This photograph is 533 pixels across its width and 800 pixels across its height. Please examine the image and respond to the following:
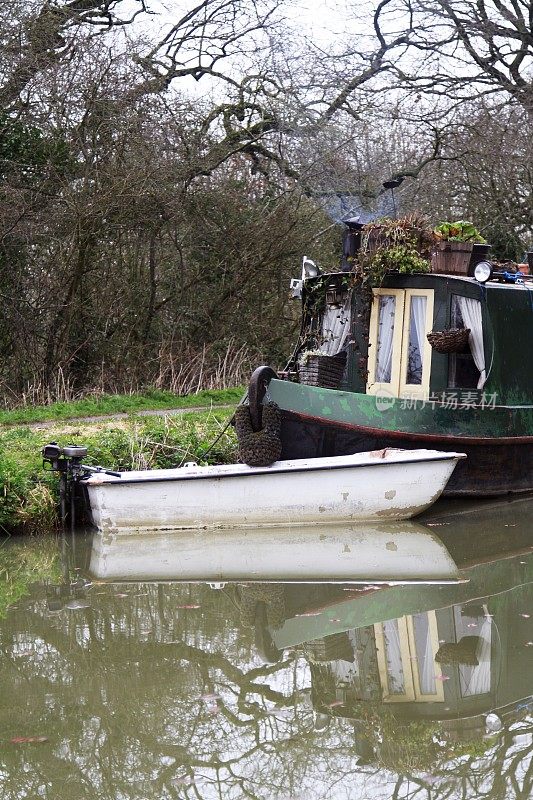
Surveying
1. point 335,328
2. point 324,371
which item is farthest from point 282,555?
point 335,328

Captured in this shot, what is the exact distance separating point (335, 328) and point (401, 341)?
0.86 metres

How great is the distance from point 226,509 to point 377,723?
4.15 meters

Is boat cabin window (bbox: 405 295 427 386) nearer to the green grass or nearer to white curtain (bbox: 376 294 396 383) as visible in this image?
white curtain (bbox: 376 294 396 383)

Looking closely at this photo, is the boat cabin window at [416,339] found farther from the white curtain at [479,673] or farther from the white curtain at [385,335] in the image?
the white curtain at [479,673]

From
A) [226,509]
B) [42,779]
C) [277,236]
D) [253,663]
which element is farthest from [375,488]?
[277,236]

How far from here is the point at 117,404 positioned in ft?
45.8

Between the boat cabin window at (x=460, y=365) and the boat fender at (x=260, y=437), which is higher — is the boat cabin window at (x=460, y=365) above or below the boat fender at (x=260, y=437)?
above

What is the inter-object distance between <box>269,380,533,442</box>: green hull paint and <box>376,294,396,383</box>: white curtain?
1.95ft

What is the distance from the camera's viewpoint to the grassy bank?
9094mm

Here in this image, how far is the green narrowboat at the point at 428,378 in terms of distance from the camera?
9.82 metres

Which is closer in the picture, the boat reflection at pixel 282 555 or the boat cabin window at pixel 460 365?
the boat reflection at pixel 282 555

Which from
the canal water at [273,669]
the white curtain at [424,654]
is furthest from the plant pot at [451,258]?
the white curtain at [424,654]

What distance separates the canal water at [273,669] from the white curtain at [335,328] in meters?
2.45

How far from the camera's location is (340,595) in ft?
24.3
